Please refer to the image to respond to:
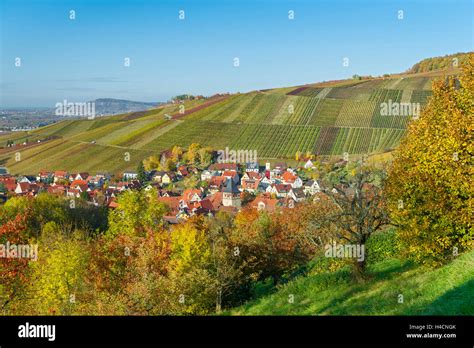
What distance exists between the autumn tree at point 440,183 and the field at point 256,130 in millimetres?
82429

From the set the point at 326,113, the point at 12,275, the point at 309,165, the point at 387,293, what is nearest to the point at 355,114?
the point at 326,113

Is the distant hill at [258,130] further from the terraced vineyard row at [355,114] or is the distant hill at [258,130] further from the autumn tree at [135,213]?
the autumn tree at [135,213]

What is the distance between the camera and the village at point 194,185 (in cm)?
8019

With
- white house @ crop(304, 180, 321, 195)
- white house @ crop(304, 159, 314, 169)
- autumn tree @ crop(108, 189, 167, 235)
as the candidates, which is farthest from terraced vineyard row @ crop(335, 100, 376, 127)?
autumn tree @ crop(108, 189, 167, 235)

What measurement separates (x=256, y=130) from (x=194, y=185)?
87.0 feet

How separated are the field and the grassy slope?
269 feet

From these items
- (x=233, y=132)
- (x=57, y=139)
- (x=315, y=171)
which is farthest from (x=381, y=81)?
(x=57, y=139)

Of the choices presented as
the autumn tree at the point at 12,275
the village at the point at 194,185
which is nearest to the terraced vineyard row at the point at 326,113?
the village at the point at 194,185

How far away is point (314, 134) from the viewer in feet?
366

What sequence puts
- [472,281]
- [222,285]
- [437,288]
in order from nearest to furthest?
[472,281] < [437,288] < [222,285]

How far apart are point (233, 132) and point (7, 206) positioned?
71.3m

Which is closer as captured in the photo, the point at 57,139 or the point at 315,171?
the point at 315,171
